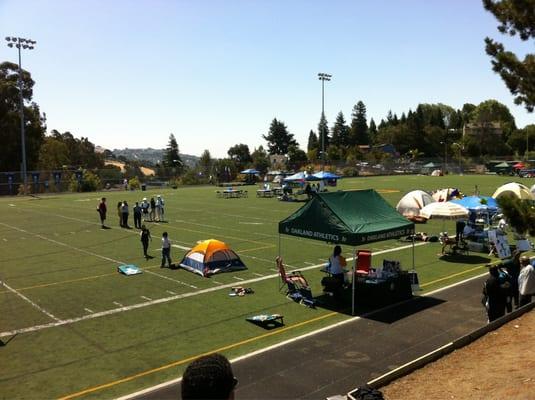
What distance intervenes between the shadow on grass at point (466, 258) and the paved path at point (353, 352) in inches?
218

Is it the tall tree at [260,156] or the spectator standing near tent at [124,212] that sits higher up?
the tall tree at [260,156]

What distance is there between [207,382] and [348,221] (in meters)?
11.7

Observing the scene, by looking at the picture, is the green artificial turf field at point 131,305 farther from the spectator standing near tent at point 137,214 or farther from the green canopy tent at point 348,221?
the green canopy tent at point 348,221

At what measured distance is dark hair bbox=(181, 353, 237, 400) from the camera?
2.57 metres

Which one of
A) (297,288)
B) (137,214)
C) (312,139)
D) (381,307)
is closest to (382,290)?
(381,307)

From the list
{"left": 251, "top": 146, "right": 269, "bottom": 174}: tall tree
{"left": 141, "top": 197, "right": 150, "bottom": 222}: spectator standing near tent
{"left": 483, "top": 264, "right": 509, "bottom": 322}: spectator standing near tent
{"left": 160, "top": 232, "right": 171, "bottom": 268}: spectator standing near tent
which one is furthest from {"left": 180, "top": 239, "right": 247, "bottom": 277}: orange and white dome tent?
{"left": 251, "top": 146, "right": 269, "bottom": 174}: tall tree

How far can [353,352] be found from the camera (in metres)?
10.6

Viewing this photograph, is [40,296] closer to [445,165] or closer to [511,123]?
[445,165]

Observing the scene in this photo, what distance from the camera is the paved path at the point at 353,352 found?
8969 millimetres

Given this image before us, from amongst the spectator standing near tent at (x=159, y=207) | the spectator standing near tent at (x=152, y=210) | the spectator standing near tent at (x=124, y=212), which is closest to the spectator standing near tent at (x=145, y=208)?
the spectator standing near tent at (x=152, y=210)

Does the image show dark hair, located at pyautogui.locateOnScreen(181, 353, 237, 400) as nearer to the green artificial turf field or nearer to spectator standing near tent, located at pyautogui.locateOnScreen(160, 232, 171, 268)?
the green artificial turf field

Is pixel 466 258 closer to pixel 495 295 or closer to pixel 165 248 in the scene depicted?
pixel 495 295

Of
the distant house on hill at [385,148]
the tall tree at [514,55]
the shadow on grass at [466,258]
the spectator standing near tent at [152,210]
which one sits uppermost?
the distant house on hill at [385,148]

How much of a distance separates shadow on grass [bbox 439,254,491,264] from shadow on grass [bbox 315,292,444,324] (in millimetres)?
5739
